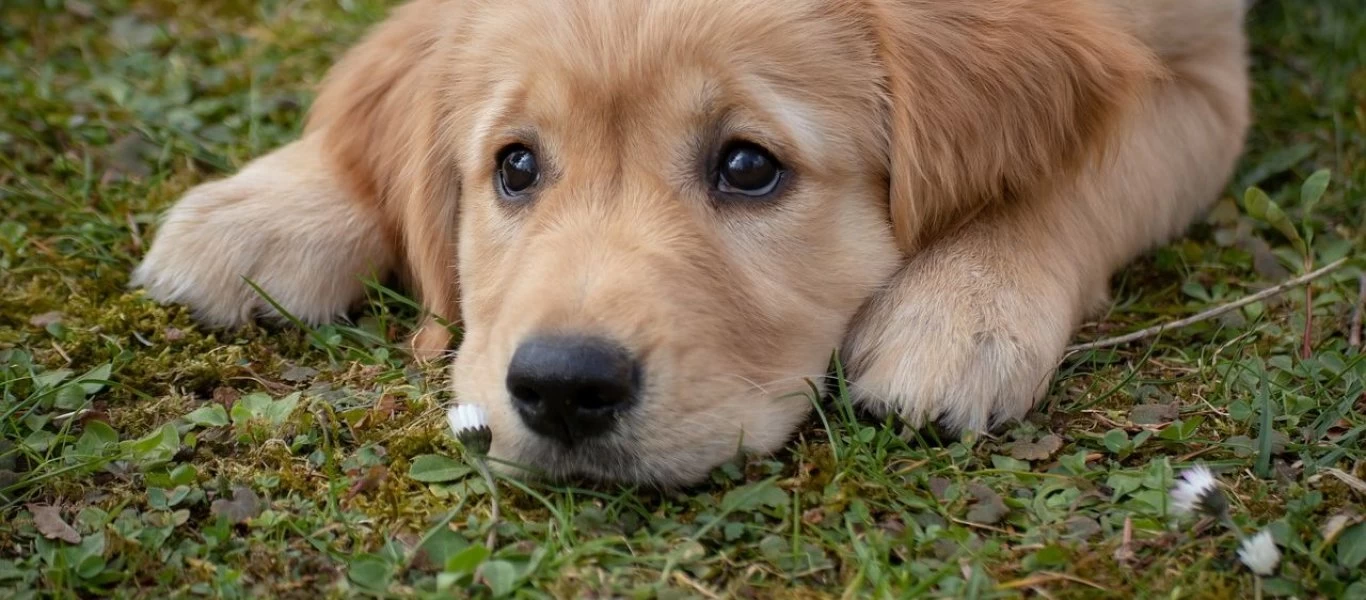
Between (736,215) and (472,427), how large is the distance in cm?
80

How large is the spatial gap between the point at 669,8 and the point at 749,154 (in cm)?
39

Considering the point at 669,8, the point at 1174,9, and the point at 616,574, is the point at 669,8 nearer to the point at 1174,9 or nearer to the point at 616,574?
the point at 616,574

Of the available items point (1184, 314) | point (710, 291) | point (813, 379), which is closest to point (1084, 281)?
point (1184, 314)

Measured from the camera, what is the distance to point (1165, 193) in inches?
159

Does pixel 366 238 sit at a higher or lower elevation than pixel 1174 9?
lower

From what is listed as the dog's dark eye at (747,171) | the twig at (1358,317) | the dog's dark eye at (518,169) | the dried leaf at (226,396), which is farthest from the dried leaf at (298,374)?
the twig at (1358,317)

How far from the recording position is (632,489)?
9.55ft

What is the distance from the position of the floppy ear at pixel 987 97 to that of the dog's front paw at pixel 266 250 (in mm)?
1603

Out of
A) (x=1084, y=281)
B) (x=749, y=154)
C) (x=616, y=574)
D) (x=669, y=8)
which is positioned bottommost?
(x=616, y=574)

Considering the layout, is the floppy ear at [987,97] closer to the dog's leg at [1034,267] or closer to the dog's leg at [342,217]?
the dog's leg at [1034,267]

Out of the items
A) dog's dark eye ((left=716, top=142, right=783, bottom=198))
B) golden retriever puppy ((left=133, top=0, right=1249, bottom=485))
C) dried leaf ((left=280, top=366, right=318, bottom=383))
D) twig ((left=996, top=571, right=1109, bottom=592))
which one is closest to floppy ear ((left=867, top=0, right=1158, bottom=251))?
golden retriever puppy ((left=133, top=0, right=1249, bottom=485))

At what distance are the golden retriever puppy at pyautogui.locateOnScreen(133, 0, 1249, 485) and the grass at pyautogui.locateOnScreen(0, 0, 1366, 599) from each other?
0.46 feet

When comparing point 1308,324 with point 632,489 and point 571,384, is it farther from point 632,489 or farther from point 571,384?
point 571,384

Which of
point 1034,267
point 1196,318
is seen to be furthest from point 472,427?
point 1196,318
